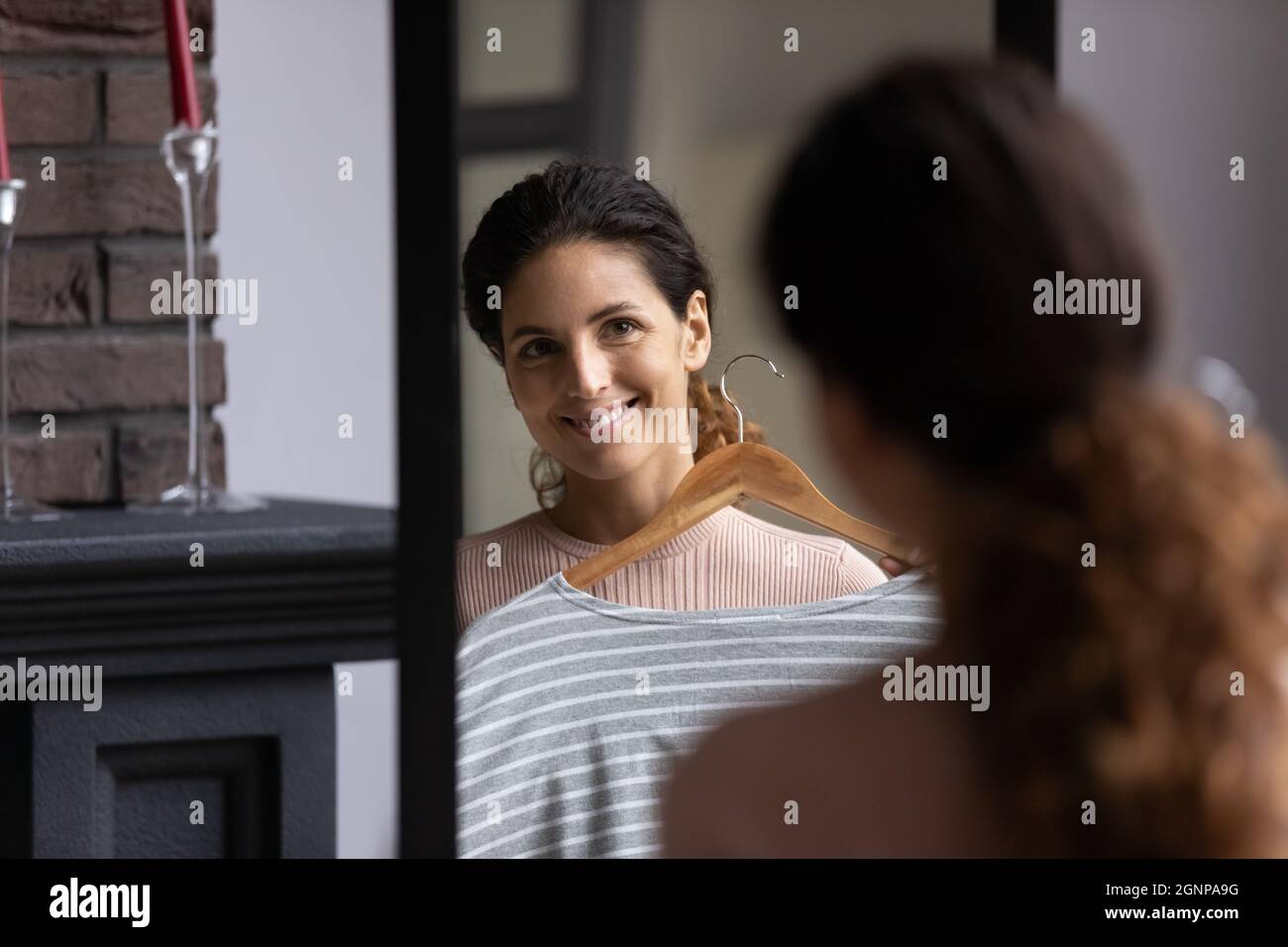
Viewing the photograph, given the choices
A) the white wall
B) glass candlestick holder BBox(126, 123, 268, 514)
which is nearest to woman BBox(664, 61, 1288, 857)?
glass candlestick holder BBox(126, 123, 268, 514)

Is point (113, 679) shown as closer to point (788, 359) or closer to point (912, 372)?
point (788, 359)

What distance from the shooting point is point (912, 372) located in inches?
23.9

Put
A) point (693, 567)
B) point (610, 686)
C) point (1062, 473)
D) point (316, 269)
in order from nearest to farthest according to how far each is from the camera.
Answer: point (1062, 473) < point (610, 686) < point (693, 567) < point (316, 269)

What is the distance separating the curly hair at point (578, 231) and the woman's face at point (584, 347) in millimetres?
12

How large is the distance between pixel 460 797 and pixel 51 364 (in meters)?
0.57

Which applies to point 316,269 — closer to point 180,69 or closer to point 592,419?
point 180,69

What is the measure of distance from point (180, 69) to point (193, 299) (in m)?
0.22

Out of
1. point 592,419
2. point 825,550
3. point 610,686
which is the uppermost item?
point 592,419

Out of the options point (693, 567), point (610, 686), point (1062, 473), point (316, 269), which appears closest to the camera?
point (1062, 473)

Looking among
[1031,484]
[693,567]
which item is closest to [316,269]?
[693,567]

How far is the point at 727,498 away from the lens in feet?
3.66

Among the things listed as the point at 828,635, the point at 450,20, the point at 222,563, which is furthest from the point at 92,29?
the point at 828,635

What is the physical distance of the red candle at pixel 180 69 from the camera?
1151mm

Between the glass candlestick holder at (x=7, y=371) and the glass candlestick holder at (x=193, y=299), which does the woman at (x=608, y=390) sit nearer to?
the glass candlestick holder at (x=193, y=299)
